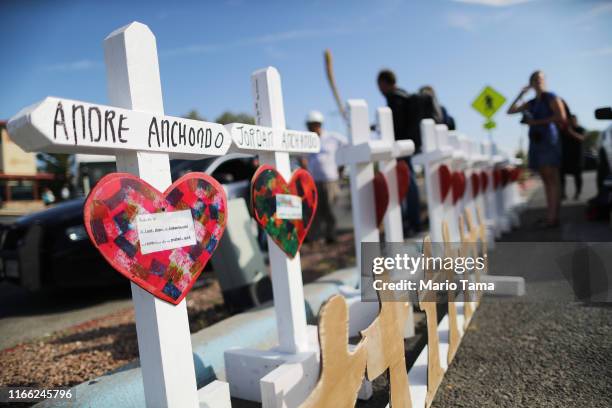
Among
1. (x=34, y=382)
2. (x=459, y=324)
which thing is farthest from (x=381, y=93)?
(x=34, y=382)

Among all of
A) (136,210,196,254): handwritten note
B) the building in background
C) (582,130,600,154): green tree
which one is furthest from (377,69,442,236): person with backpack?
the building in background

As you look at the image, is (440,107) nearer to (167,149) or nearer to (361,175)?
(361,175)

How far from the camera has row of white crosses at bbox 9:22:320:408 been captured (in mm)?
1036

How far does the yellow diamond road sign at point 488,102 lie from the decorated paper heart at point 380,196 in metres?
8.19

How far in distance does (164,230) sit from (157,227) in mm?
28

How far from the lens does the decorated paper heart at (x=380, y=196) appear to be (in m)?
2.66

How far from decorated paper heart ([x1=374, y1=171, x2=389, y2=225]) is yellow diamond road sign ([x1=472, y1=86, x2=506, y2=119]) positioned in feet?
26.9

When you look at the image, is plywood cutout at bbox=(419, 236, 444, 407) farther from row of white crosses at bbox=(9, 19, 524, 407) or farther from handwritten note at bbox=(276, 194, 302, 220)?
handwritten note at bbox=(276, 194, 302, 220)

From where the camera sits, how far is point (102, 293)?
486cm

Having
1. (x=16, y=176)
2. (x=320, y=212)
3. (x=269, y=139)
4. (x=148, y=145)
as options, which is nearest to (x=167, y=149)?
(x=148, y=145)

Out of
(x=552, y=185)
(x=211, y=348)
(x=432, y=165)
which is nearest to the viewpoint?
(x=211, y=348)

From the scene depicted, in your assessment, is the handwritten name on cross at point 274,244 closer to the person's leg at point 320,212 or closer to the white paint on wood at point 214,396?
the white paint on wood at point 214,396

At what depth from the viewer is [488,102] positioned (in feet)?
32.4

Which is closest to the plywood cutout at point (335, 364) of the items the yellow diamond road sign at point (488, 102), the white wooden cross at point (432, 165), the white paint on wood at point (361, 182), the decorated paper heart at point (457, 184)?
the white paint on wood at point (361, 182)
